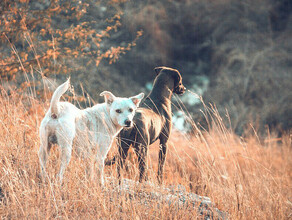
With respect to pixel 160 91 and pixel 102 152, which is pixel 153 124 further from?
pixel 102 152

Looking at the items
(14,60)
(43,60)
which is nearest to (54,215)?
(43,60)

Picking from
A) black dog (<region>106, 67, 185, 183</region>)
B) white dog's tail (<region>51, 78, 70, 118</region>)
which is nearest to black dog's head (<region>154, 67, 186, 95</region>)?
black dog (<region>106, 67, 185, 183</region>)

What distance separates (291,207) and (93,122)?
2.60 meters

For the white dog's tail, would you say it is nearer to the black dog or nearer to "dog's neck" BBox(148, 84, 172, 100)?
the black dog

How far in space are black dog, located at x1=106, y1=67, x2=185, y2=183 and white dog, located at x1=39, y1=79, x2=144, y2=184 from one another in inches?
6.6

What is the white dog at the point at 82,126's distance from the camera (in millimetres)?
3115

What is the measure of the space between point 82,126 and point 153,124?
883mm

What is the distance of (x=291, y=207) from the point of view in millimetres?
3953

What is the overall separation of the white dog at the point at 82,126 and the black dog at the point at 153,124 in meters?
0.17

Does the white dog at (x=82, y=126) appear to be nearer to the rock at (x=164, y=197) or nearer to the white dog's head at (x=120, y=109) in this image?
the white dog's head at (x=120, y=109)

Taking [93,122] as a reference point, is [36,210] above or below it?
below

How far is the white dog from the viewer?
312 cm

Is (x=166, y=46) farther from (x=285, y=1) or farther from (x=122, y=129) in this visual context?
(x=122, y=129)

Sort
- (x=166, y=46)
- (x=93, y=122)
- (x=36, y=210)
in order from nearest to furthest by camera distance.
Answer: (x=36, y=210) < (x=93, y=122) < (x=166, y=46)
